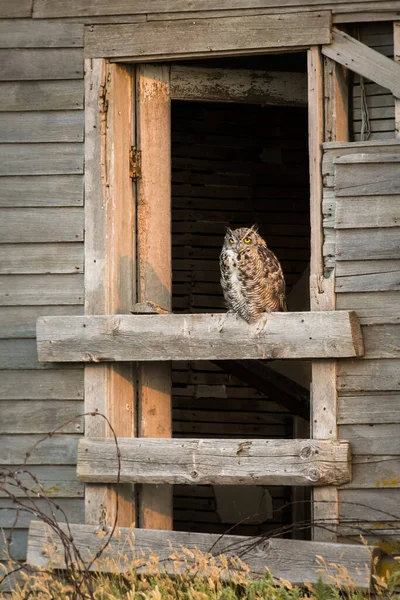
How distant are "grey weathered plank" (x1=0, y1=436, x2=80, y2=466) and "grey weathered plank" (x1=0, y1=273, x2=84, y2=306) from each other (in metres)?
0.74

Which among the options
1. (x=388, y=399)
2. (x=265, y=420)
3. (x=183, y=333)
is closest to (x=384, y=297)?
(x=388, y=399)

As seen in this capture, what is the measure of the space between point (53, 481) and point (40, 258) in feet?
4.01

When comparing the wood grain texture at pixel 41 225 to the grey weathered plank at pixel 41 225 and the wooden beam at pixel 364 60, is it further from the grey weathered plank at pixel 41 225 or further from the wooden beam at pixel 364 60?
the wooden beam at pixel 364 60

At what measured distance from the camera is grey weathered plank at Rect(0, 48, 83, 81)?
20.3ft

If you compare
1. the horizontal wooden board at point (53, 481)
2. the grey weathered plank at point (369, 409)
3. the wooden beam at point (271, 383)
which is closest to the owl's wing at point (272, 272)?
the grey weathered plank at point (369, 409)

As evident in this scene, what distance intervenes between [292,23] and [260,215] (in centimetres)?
347

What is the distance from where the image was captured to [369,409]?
5.74 meters

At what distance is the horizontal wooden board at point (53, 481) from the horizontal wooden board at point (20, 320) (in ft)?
2.39

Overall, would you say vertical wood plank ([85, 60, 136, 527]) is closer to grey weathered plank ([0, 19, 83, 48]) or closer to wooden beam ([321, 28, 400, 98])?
grey weathered plank ([0, 19, 83, 48])

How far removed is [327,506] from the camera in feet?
18.7

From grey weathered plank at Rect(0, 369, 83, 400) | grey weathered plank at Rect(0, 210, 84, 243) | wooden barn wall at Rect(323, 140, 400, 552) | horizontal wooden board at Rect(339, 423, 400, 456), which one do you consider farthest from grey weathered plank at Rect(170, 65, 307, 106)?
horizontal wooden board at Rect(339, 423, 400, 456)

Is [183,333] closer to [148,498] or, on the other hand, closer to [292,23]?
[148,498]

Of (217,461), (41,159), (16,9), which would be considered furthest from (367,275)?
(16,9)

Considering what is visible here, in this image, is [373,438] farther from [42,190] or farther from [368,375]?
[42,190]
